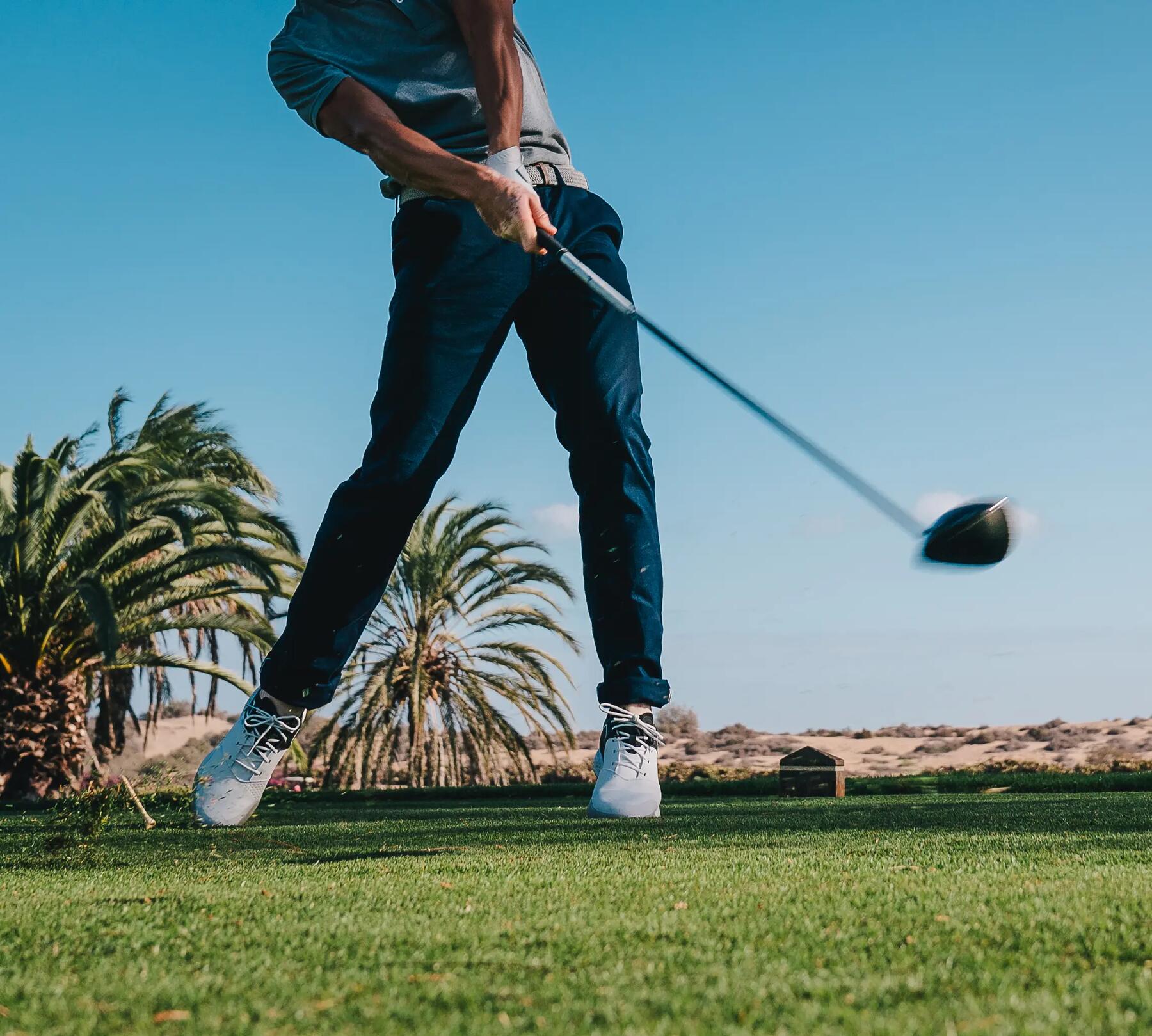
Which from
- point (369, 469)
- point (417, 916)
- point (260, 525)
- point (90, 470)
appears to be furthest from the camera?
point (260, 525)

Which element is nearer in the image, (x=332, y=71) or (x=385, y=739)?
(x=332, y=71)

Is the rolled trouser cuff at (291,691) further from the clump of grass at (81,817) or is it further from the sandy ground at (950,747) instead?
the sandy ground at (950,747)

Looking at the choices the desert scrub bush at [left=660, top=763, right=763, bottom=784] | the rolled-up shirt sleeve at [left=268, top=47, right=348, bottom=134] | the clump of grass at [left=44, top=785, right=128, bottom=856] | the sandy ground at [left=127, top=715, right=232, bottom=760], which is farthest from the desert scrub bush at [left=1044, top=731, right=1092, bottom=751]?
the rolled-up shirt sleeve at [left=268, top=47, right=348, bottom=134]

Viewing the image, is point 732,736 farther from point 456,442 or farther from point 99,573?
Result: point 456,442

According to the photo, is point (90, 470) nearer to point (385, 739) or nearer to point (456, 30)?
point (385, 739)

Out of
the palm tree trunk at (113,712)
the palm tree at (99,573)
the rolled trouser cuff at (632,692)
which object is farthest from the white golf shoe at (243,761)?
the palm tree trunk at (113,712)

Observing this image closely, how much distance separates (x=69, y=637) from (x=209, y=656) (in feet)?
6.76

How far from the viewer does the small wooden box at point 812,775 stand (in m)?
8.19

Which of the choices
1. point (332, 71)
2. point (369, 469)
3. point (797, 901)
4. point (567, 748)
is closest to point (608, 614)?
point (369, 469)

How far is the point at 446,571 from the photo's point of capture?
18.7 m

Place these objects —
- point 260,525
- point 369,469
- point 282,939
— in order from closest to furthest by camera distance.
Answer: point 282,939
point 369,469
point 260,525

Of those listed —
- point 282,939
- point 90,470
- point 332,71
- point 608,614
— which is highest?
point 90,470

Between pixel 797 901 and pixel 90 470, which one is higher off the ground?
pixel 90 470

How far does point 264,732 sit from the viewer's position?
2.94 meters
